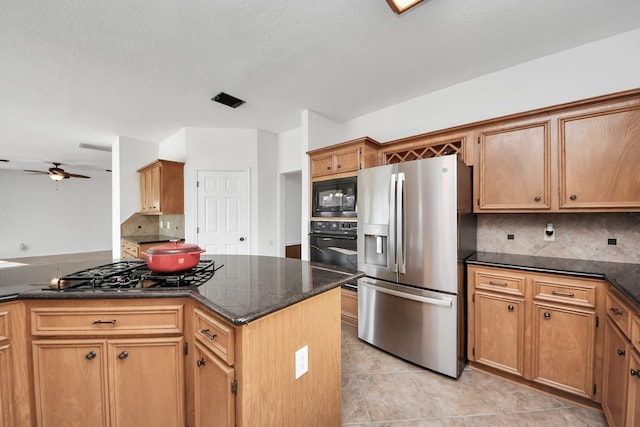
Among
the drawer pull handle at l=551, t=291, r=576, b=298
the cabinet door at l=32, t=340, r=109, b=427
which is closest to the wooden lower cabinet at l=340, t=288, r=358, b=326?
the drawer pull handle at l=551, t=291, r=576, b=298

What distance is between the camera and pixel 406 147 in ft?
8.79

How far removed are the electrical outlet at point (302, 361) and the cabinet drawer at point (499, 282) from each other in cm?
157

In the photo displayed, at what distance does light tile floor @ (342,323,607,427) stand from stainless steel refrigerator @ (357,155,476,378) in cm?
13

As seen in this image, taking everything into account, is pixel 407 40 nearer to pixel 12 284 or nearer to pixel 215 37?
pixel 215 37

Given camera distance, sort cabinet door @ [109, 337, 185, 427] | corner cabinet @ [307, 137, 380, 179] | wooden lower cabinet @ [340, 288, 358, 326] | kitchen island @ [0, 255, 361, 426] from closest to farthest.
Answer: kitchen island @ [0, 255, 361, 426] → cabinet door @ [109, 337, 185, 427] → corner cabinet @ [307, 137, 380, 179] → wooden lower cabinet @ [340, 288, 358, 326]

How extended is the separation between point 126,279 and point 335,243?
194cm

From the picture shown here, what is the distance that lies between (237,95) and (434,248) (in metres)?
2.69

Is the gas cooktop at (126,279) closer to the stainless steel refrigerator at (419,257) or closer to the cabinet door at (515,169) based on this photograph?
the stainless steel refrigerator at (419,257)

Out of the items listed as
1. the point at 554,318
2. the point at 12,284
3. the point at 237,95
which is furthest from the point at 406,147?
the point at 12,284

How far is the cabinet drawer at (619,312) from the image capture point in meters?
1.27

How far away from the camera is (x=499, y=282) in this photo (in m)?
1.93

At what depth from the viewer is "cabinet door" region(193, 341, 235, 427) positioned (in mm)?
994

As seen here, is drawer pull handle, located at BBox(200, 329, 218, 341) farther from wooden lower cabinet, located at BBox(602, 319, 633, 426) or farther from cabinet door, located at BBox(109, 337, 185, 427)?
wooden lower cabinet, located at BBox(602, 319, 633, 426)

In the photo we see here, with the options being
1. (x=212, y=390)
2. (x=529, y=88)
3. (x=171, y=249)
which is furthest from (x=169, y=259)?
(x=529, y=88)
